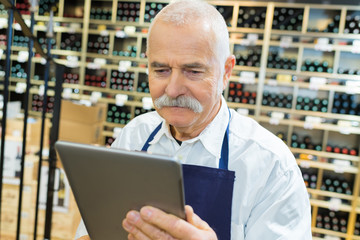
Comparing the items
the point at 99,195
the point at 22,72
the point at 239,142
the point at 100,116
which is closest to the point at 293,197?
the point at 239,142

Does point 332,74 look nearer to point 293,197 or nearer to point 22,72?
point 293,197

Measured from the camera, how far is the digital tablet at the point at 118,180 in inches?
25.5

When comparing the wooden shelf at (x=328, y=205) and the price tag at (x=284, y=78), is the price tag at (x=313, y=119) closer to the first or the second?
the price tag at (x=284, y=78)


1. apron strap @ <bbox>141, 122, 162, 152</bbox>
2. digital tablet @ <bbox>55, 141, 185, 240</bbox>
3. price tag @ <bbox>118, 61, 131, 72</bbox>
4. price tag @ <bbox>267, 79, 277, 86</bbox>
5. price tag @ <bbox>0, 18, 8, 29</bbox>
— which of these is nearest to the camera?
digital tablet @ <bbox>55, 141, 185, 240</bbox>

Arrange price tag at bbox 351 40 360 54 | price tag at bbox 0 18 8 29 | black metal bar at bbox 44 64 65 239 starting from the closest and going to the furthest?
1. black metal bar at bbox 44 64 65 239
2. price tag at bbox 351 40 360 54
3. price tag at bbox 0 18 8 29

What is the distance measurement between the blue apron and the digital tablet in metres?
0.29

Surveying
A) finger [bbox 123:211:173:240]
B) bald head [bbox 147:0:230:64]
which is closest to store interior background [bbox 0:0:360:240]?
bald head [bbox 147:0:230:64]

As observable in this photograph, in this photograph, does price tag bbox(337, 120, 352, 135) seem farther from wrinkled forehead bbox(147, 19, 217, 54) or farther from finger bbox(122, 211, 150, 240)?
finger bbox(122, 211, 150, 240)

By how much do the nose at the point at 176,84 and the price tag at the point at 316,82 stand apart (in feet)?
11.8

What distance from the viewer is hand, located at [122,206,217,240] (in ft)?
2.29

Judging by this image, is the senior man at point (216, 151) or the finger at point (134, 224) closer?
the finger at point (134, 224)

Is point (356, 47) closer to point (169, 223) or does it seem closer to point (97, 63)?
point (97, 63)

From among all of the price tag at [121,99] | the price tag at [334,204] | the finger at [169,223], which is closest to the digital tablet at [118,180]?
the finger at [169,223]

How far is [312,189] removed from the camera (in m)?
4.29
